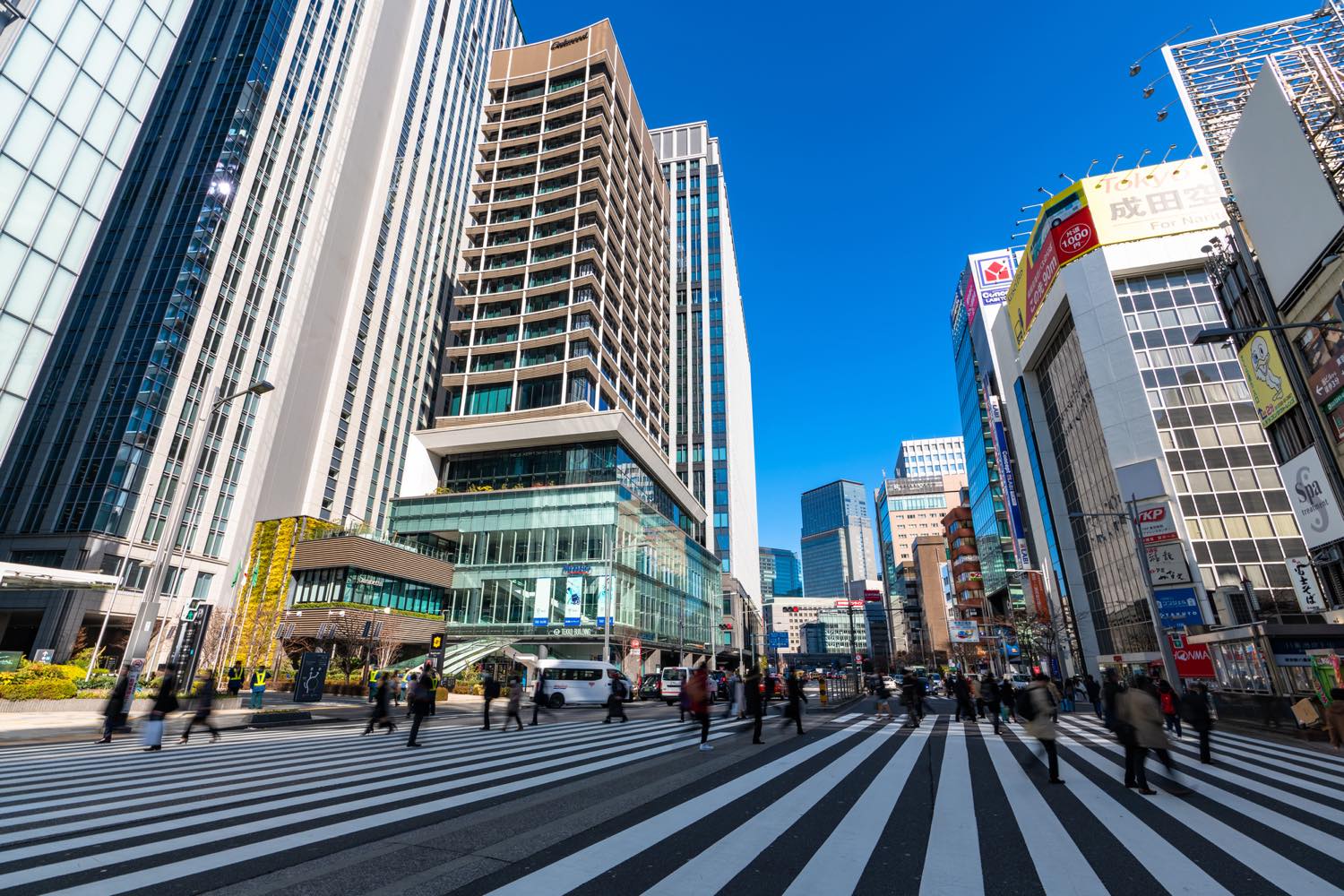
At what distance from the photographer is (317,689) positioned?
83.2ft

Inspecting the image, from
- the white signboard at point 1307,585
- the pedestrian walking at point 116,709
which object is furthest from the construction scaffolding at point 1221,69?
the pedestrian walking at point 116,709

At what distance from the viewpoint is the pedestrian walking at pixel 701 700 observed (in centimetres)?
1262

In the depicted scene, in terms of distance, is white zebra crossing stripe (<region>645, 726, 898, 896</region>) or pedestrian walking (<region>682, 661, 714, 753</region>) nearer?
white zebra crossing stripe (<region>645, 726, 898, 896</region>)

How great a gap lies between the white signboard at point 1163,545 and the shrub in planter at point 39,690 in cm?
5338

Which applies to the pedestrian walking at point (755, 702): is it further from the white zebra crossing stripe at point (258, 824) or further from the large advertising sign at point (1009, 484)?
the large advertising sign at point (1009, 484)

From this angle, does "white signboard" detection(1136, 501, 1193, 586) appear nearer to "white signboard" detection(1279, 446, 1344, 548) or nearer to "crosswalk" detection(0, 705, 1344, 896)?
"white signboard" detection(1279, 446, 1344, 548)

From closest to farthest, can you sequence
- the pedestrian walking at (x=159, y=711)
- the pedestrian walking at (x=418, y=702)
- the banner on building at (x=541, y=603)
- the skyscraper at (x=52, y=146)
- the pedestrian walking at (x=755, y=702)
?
the pedestrian walking at (x=159, y=711) → the pedestrian walking at (x=418, y=702) → the pedestrian walking at (x=755, y=702) → the skyscraper at (x=52, y=146) → the banner on building at (x=541, y=603)

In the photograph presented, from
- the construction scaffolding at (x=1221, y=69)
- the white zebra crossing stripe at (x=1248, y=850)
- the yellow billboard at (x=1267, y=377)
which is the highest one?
the construction scaffolding at (x=1221, y=69)

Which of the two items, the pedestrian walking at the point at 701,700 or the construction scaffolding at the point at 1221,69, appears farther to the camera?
Result: the construction scaffolding at the point at 1221,69

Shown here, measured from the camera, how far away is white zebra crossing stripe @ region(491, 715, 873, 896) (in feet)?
14.2

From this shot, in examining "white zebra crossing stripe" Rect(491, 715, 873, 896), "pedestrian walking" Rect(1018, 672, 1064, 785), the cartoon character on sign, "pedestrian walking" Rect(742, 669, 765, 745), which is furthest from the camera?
the cartoon character on sign

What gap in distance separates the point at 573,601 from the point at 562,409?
16.3 metres

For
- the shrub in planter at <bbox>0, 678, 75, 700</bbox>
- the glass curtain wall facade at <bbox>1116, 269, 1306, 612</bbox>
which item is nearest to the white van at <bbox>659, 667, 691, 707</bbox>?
the shrub in planter at <bbox>0, 678, 75, 700</bbox>

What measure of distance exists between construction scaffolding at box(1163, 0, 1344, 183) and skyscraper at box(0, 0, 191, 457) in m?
53.6
